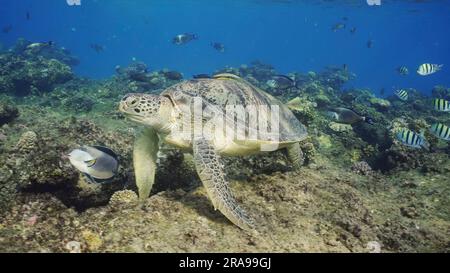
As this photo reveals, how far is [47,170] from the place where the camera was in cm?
489

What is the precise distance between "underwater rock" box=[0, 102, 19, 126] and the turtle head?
7465 mm

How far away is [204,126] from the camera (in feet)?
15.9

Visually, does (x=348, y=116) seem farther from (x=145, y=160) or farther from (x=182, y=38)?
(x=182, y=38)

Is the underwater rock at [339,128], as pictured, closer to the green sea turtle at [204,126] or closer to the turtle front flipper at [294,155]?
the turtle front flipper at [294,155]

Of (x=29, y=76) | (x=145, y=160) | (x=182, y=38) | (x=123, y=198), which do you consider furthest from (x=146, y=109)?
(x=29, y=76)

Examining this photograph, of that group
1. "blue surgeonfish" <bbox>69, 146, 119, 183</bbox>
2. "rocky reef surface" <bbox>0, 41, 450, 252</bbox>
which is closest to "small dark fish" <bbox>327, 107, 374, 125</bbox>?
"rocky reef surface" <bbox>0, 41, 450, 252</bbox>

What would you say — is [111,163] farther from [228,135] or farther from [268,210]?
[268,210]

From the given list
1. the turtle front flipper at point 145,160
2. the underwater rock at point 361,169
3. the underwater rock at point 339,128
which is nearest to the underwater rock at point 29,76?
the turtle front flipper at point 145,160

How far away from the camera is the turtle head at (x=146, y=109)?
450cm

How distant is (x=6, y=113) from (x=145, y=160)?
7319 millimetres

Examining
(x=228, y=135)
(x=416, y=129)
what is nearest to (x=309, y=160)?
(x=228, y=135)

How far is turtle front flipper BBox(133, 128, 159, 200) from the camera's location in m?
4.98

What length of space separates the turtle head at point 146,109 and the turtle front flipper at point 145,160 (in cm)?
61
